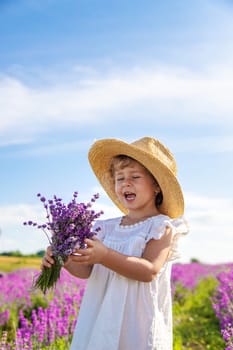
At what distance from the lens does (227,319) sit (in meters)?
5.80

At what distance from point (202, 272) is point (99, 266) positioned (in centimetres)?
1032

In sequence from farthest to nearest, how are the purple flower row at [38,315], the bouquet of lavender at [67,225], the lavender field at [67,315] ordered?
the lavender field at [67,315] → the purple flower row at [38,315] → the bouquet of lavender at [67,225]

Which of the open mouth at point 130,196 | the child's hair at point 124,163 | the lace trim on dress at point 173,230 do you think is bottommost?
the lace trim on dress at point 173,230

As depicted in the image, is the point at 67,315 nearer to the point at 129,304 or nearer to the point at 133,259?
Answer: the point at 129,304

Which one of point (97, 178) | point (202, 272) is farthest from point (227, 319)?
point (202, 272)

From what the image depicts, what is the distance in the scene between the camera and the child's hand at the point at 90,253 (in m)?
3.17

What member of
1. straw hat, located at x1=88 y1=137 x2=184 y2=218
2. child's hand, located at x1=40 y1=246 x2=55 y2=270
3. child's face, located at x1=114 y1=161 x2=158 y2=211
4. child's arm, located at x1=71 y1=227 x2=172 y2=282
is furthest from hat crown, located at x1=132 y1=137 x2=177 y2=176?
child's hand, located at x1=40 y1=246 x2=55 y2=270

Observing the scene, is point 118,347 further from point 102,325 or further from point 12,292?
point 12,292

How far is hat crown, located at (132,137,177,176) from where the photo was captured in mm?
3752

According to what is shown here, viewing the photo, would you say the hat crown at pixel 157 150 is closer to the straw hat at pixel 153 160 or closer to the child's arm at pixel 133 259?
the straw hat at pixel 153 160

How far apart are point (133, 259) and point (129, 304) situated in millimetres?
298

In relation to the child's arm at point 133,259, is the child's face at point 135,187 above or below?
above

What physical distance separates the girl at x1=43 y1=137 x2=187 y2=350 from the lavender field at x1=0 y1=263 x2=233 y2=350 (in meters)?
0.48

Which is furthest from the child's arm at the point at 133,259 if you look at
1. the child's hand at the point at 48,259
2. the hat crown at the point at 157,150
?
the hat crown at the point at 157,150
